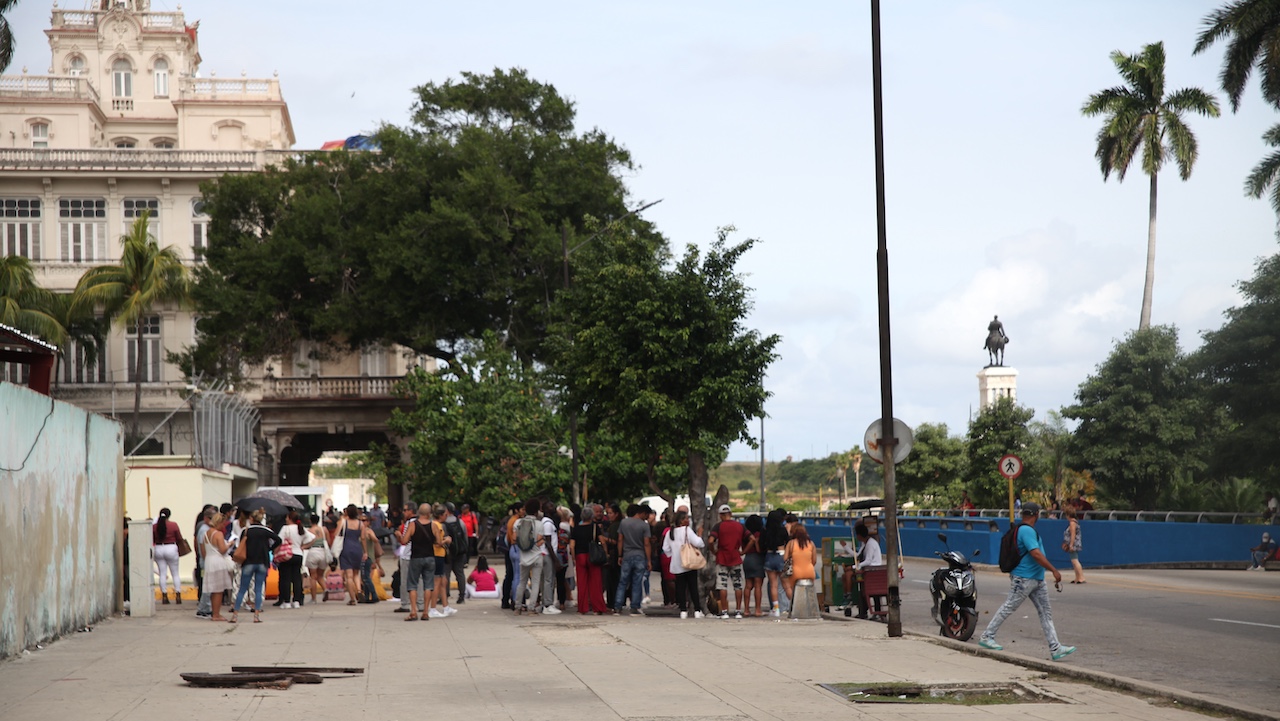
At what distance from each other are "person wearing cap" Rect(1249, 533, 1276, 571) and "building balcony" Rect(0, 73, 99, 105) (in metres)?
51.5

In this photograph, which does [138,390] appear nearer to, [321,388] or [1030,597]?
[321,388]

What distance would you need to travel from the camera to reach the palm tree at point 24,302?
4503 cm

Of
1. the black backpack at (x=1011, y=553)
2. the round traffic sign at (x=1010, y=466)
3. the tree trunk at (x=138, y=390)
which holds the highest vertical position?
the tree trunk at (x=138, y=390)

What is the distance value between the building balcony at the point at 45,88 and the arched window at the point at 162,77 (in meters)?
4.08

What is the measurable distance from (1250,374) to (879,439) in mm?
28571

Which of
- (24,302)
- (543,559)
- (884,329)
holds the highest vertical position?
(24,302)

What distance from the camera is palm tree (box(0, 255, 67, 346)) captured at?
45.0 metres

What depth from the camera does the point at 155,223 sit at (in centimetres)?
5494

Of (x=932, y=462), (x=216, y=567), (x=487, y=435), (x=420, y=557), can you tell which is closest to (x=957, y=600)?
(x=420, y=557)

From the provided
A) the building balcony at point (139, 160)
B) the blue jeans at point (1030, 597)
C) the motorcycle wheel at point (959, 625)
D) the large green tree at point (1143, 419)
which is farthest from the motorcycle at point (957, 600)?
the building balcony at point (139, 160)

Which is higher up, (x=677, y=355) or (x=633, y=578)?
(x=677, y=355)

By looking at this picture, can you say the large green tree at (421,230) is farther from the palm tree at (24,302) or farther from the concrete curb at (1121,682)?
the concrete curb at (1121,682)

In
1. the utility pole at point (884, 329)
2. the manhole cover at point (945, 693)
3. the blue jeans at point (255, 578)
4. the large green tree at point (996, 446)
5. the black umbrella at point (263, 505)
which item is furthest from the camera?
the large green tree at point (996, 446)

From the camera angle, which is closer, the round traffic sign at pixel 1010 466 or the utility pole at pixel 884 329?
the utility pole at pixel 884 329
